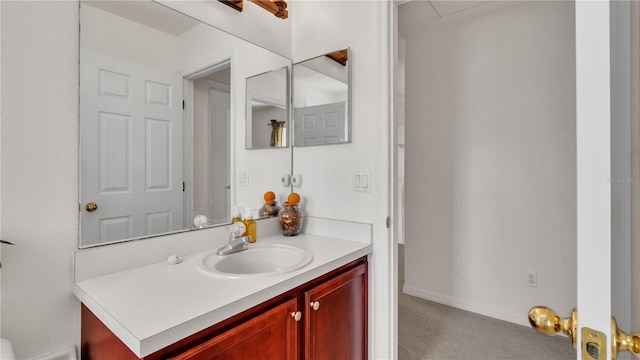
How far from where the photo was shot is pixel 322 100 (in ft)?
5.67

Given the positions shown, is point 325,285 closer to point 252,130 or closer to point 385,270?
point 385,270

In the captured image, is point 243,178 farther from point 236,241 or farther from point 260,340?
point 260,340

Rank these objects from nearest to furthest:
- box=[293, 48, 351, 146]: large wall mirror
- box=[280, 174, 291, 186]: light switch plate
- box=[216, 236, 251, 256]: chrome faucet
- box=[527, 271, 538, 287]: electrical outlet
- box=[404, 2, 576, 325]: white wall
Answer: box=[216, 236, 251, 256]: chrome faucet → box=[293, 48, 351, 146]: large wall mirror → box=[280, 174, 291, 186]: light switch plate → box=[404, 2, 576, 325]: white wall → box=[527, 271, 538, 287]: electrical outlet

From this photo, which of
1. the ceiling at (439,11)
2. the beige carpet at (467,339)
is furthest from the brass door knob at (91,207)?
the ceiling at (439,11)

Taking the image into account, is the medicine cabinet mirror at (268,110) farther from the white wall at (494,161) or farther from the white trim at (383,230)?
the white wall at (494,161)

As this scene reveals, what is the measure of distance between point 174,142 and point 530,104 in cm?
228

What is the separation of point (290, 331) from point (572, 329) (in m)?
0.84

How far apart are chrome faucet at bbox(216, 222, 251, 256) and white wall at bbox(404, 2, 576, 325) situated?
1.75 metres

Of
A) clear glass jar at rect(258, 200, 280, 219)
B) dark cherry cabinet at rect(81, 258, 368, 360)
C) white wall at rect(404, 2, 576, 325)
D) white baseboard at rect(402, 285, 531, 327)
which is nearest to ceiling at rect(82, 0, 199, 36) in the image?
clear glass jar at rect(258, 200, 280, 219)

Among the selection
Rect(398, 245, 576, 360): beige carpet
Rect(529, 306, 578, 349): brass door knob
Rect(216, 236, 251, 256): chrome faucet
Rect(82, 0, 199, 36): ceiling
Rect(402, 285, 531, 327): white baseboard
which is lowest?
Rect(398, 245, 576, 360): beige carpet

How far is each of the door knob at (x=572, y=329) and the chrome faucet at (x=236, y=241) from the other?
1.10m

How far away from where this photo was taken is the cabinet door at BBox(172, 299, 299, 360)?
2.74ft

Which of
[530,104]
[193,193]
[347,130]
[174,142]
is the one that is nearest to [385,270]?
[347,130]
